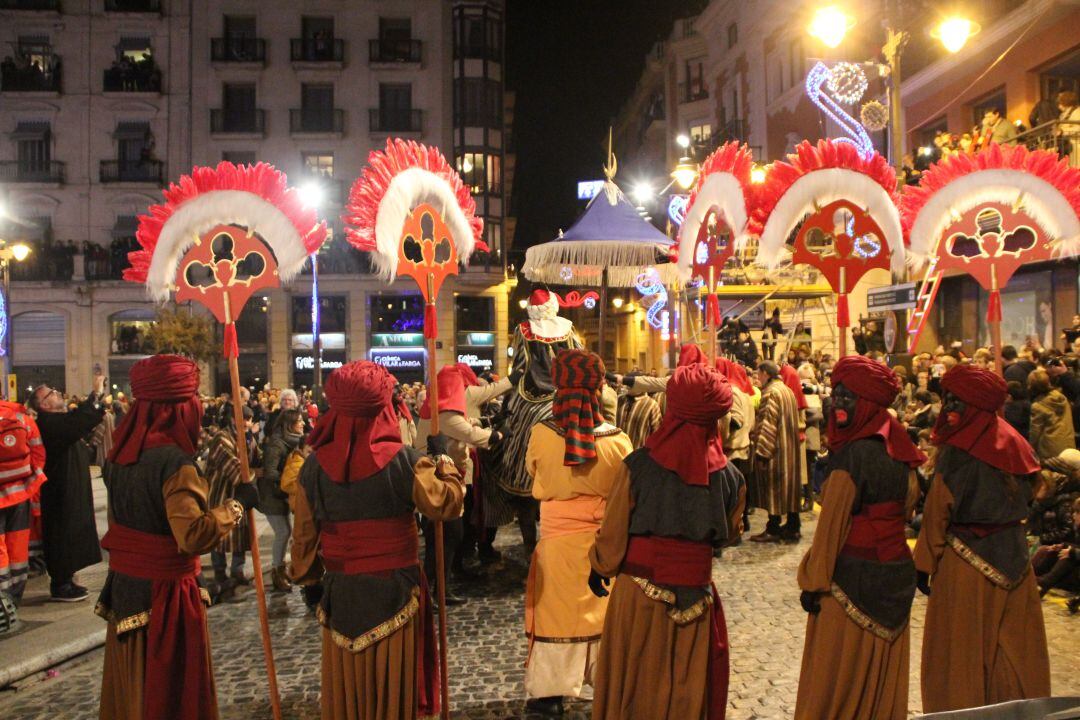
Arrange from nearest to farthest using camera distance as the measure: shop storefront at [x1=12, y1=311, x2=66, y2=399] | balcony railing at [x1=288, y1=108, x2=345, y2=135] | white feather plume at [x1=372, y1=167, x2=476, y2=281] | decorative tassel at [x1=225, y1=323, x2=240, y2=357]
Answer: decorative tassel at [x1=225, y1=323, x2=240, y2=357] < white feather plume at [x1=372, y1=167, x2=476, y2=281] < shop storefront at [x1=12, y1=311, x2=66, y2=399] < balcony railing at [x1=288, y1=108, x2=345, y2=135]

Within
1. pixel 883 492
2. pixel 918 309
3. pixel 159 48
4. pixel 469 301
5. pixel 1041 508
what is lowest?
pixel 1041 508

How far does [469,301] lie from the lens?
35094 millimetres

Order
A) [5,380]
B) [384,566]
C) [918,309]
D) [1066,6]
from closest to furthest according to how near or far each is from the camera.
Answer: [384,566] → [918,309] → [5,380] → [1066,6]

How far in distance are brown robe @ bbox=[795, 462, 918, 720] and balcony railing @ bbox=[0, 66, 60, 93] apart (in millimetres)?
37216

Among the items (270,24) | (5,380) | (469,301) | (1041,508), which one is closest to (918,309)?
(1041,508)

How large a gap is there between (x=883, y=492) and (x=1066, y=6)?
13.4 metres

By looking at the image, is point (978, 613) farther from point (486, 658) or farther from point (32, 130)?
point (32, 130)

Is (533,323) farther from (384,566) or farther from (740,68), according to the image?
(740,68)

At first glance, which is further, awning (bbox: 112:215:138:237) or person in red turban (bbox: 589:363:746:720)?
awning (bbox: 112:215:138:237)

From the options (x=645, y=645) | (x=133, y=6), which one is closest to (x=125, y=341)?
(x=133, y=6)

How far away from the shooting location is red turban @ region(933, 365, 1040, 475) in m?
3.98

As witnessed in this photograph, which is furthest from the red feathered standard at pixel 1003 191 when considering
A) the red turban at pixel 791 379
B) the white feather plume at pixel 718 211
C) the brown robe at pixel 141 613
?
the brown robe at pixel 141 613

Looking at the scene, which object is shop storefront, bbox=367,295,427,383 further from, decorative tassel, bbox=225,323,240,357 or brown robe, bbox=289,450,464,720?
brown robe, bbox=289,450,464,720

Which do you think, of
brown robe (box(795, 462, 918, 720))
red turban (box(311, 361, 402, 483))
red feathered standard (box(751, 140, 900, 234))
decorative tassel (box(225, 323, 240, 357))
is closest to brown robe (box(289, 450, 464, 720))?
red turban (box(311, 361, 402, 483))
